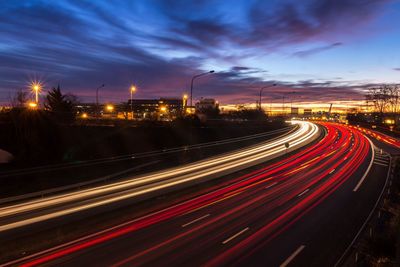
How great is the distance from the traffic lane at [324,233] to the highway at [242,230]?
4cm

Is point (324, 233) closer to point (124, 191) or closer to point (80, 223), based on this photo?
point (80, 223)

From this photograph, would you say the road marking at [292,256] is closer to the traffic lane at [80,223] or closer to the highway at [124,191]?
the traffic lane at [80,223]

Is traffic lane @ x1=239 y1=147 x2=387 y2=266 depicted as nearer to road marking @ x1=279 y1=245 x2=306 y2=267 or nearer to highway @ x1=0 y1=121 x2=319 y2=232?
road marking @ x1=279 y1=245 x2=306 y2=267

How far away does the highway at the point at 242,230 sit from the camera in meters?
13.9

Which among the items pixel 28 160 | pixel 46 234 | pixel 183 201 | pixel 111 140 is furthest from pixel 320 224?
pixel 111 140

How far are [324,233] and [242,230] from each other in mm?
3848

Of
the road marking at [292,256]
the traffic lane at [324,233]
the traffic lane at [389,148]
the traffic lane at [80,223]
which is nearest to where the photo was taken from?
the road marking at [292,256]

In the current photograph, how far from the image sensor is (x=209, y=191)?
27.2 meters

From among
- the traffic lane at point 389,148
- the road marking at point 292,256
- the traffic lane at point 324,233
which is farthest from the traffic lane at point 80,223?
the traffic lane at point 389,148

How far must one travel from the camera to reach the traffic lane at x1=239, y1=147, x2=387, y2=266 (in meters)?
14.1

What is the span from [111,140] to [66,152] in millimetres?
7792

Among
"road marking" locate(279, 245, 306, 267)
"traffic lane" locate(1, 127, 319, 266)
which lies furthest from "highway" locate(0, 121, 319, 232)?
"road marking" locate(279, 245, 306, 267)

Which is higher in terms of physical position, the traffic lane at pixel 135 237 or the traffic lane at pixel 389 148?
the traffic lane at pixel 135 237

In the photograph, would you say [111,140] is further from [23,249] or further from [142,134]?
[23,249]
